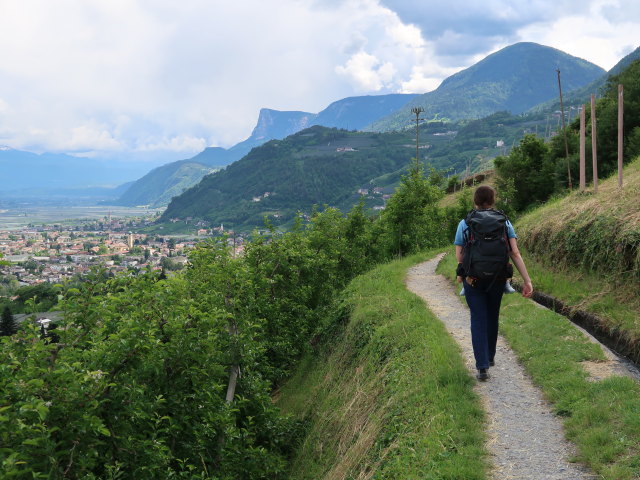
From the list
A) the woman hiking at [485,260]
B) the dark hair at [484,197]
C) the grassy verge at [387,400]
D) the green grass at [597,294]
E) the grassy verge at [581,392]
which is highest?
the dark hair at [484,197]

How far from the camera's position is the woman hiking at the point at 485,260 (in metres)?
6.50

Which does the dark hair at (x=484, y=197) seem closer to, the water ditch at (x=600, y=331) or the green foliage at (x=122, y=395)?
the water ditch at (x=600, y=331)

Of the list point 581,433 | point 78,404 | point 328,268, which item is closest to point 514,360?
point 581,433

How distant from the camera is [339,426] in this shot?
9406 mm

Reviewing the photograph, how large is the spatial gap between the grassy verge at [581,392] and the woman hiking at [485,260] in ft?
3.45

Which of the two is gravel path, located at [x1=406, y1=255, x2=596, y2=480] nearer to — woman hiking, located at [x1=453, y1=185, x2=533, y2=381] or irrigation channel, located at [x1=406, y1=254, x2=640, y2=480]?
irrigation channel, located at [x1=406, y1=254, x2=640, y2=480]

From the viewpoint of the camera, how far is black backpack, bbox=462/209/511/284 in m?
6.49

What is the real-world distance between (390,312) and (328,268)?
6182 mm

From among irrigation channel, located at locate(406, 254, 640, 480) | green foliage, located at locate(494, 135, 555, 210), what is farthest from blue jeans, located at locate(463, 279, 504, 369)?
green foliage, located at locate(494, 135, 555, 210)

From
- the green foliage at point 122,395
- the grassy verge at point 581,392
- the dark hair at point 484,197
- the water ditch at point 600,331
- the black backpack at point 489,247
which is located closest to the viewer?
the grassy verge at point 581,392

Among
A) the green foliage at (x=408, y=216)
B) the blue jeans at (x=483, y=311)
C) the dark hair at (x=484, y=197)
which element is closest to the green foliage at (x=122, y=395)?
the blue jeans at (x=483, y=311)

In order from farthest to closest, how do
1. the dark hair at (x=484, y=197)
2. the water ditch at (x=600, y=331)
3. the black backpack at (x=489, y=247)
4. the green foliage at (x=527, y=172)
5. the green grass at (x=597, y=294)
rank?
the green foliage at (x=527, y=172), the green grass at (x=597, y=294), the water ditch at (x=600, y=331), the dark hair at (x=484, y=197), the black backpack at (x=489, y=247)

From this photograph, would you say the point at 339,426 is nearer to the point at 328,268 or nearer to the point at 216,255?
the point at 216,255

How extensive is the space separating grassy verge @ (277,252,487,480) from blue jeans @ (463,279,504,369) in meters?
0.50
